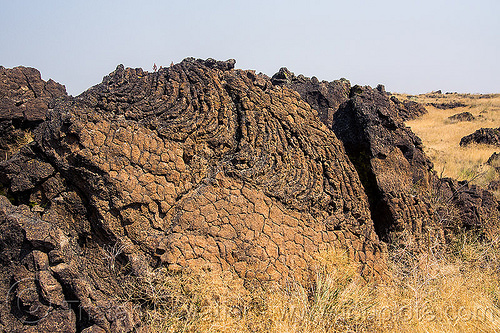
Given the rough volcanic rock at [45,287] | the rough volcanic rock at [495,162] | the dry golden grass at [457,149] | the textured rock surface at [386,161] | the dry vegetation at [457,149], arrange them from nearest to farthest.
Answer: the rough volcanic rock at [45,287] < the textured rock surface at [386,161] < the dry vegetation at [457,149] < the dry golden grass at [457,149] < the rough volcanic rock at [495,162]

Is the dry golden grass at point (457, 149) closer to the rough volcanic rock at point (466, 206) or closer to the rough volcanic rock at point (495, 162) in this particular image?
the rough volcanic rock at point (495, 162)

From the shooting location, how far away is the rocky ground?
320cm

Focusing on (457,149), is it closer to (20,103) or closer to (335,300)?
(335,300)

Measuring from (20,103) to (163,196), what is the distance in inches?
222

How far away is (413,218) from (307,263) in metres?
1.88

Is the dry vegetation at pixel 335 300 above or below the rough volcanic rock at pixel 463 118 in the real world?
below

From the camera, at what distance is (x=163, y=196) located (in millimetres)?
3844

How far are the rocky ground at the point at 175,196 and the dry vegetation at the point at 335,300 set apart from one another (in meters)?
0.15

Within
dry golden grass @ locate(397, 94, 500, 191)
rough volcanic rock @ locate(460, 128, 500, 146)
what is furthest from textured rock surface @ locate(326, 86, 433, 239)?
rough volcanic rock @ locate(460, 128, 500, 146)

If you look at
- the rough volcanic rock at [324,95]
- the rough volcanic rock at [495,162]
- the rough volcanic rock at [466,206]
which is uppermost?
the rough volcanic rock at [324,95]

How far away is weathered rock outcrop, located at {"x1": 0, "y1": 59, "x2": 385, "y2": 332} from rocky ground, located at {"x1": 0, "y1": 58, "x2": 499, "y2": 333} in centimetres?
1

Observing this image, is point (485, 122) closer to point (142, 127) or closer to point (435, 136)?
point (435, 136)

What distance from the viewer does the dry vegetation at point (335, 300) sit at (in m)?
3.48

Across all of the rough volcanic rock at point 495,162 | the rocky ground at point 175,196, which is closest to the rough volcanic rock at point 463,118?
the rough volcanic rock at point 495,162
